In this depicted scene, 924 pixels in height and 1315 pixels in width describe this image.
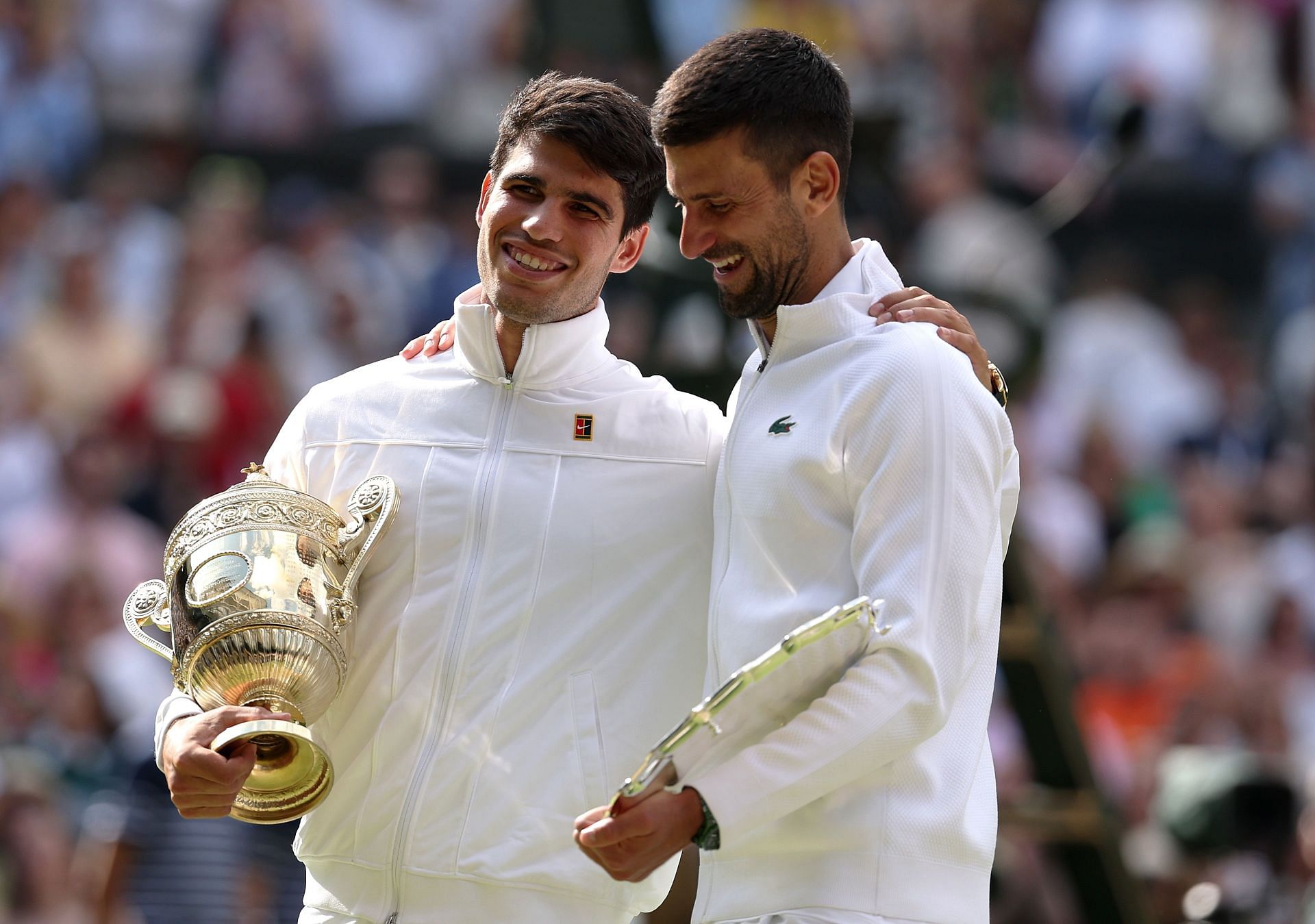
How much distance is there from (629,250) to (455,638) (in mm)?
799

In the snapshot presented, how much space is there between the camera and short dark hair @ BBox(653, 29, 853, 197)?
3029 mm

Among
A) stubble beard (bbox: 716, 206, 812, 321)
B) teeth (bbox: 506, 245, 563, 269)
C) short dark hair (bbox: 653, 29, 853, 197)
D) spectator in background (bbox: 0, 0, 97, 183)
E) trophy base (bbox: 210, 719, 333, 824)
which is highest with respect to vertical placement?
spectator in background (bbox: 0, 0, 97, 183)

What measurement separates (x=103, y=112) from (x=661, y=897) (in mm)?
8714

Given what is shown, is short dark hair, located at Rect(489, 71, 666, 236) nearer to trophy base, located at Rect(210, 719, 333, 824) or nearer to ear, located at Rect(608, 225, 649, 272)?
ear, located at Rect(608, 225, 649, 272)

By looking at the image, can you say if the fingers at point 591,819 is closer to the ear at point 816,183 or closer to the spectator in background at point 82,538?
the ear at point 816,183

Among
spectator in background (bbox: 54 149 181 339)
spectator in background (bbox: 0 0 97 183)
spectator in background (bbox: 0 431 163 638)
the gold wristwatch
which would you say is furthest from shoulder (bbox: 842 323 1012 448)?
spectator in background (bbox: 0 0 97 183)

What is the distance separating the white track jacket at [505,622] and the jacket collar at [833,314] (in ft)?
1.48

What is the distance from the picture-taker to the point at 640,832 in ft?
8.76

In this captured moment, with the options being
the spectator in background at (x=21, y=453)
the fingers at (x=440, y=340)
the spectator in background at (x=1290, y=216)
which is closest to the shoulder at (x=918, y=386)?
the fingers at (x=440, y=340)

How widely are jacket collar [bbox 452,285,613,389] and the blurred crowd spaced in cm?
178

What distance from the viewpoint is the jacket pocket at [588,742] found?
3.30 metres

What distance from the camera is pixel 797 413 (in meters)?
3.01

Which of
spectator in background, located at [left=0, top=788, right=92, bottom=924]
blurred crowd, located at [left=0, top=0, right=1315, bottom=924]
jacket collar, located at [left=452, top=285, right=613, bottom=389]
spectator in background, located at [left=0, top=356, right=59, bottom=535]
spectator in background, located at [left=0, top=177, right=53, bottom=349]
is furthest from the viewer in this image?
spectator in background, located at [left=0, top=177, right=53, bottom=349]

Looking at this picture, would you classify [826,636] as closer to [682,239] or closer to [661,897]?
[682,239]
